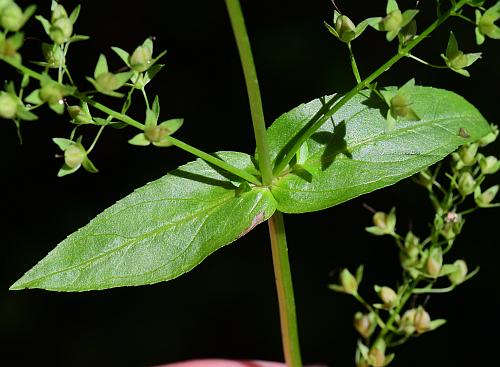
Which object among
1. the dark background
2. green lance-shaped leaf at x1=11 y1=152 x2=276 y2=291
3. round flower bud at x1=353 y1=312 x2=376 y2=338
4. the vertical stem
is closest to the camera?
the vertical stem

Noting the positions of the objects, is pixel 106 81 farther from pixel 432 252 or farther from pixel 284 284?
pixel 432 252

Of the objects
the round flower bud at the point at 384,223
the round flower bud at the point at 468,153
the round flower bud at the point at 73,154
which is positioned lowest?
the round flower bud at the point at 384,223

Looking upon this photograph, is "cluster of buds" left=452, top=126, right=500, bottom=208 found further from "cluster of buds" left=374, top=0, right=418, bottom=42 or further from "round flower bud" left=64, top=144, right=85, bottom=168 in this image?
"round flower bud" left=64, top=144, right=85, bottom=168

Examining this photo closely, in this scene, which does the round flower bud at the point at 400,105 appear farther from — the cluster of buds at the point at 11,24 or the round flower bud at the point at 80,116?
the cluster of buds at the point at 11,24

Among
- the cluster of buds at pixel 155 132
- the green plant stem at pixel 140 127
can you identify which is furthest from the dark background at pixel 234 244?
the cluster of buds at pixel 155 132

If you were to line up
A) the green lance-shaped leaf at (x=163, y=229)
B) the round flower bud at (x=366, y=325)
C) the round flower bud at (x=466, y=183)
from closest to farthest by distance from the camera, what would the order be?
the green lance-shaped leaf at (x=163, y=229), the round flower bud at (x=466, y=183), the round flower bud at (x=366, y=325)

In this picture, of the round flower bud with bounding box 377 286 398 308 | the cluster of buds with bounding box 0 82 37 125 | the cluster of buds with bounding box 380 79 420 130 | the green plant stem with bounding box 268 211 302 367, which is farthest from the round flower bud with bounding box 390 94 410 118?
the cluster of buds with bounding box 0 82 37 125

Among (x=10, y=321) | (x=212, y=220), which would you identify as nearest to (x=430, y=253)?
(x=212, y=220)
